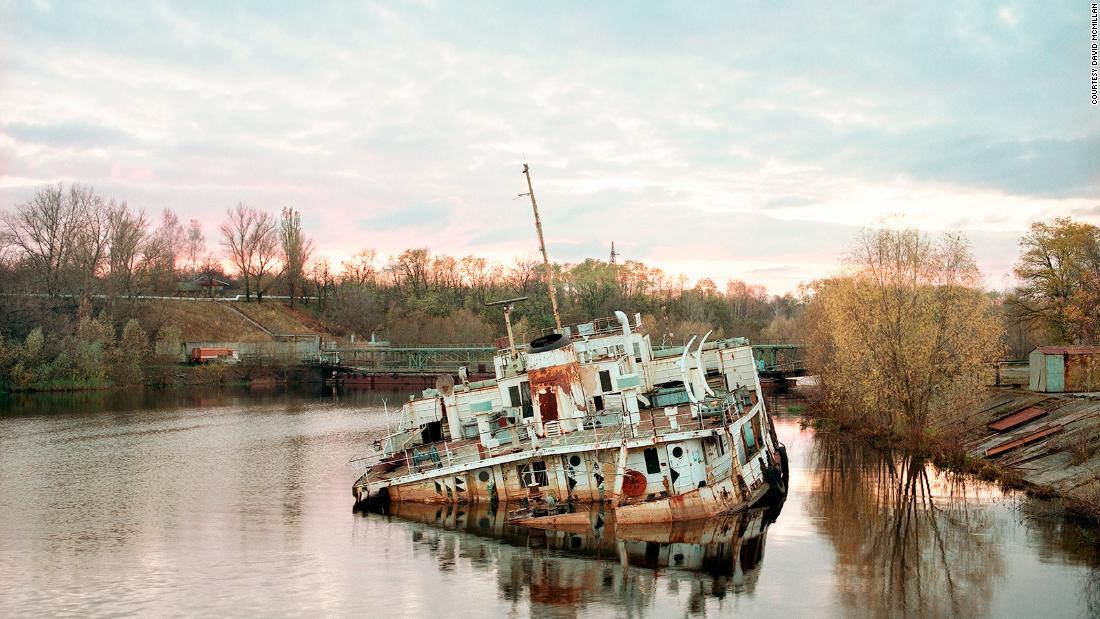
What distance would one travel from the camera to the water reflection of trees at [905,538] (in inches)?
1100

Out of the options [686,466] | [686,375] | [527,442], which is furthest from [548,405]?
[686,466]

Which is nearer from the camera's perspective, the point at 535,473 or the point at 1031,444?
the point at 535,473

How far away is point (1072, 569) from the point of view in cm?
2962

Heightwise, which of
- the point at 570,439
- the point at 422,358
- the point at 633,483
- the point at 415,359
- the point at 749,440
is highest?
the point at 422,358

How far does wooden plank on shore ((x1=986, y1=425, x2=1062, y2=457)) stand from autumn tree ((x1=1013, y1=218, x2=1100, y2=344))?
22.7 m

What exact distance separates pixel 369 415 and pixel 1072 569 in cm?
6406

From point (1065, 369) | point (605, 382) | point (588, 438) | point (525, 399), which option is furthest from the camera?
point (1065, 369)

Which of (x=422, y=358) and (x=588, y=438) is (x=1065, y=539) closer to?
(x=588, y=438)

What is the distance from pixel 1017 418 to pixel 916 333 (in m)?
7.31

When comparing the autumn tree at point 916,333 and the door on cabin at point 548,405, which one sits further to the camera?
the autumn tree at point 916,333

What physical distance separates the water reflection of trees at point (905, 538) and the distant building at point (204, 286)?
137855 millimetres

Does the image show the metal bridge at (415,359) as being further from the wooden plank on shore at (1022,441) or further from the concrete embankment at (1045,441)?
the wooden plank on shore at (1022,441)

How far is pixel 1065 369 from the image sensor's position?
53.2 meters

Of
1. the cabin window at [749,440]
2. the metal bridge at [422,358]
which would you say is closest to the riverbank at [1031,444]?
the cabin window at [749,440]
